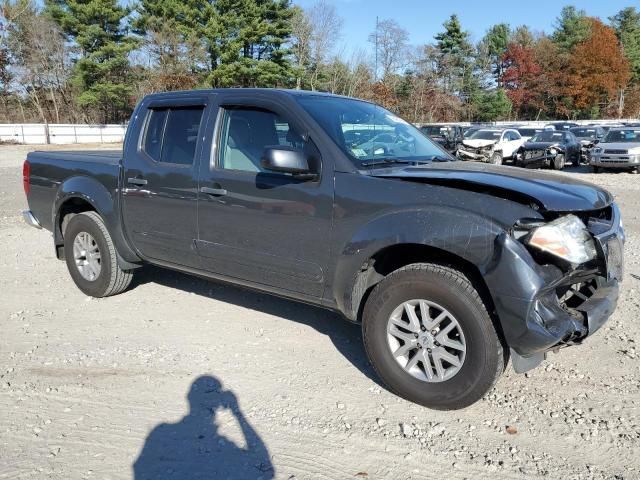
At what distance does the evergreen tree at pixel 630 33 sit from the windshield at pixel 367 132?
78760mm

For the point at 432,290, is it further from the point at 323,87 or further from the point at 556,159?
the point at 323,87

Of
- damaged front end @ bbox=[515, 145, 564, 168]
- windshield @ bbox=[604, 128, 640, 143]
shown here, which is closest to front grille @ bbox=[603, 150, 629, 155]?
windshield @ bbox=[604, 128, 640, 143]

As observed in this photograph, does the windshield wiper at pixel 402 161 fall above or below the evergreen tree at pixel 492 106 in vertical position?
below

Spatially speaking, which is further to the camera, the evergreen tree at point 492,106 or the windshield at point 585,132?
the evergreen tree at point 492,106

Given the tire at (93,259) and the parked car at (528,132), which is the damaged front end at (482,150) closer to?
the parked car at (528,132)

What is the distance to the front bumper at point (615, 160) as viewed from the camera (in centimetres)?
1848

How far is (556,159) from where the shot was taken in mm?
21391

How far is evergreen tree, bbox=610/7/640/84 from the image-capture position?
71.6 meters

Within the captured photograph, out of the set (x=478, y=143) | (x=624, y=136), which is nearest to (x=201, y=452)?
(x=478, y=143)

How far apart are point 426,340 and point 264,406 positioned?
42.3 inches

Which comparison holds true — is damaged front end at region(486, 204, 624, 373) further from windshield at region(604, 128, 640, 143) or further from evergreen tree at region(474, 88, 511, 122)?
evergreen tree at region(474, 88, 511, 122)

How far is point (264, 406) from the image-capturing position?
349cm

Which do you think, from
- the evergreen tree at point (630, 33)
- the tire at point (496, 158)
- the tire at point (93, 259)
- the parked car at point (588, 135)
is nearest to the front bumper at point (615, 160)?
the tire at point (496, 158)

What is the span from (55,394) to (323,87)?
47476 millimetres
